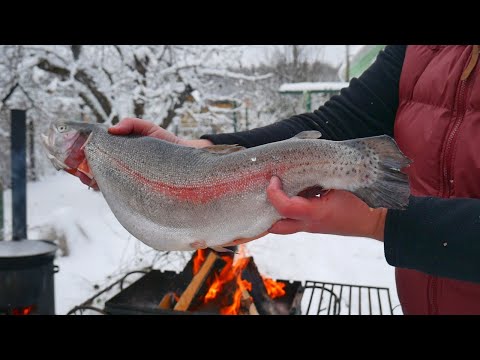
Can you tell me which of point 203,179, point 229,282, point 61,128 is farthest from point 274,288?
point 61,128

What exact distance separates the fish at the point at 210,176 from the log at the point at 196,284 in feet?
6.74

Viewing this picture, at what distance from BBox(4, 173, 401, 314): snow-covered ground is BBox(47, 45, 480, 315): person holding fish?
3.61 metres

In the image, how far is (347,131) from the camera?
243 centimetres

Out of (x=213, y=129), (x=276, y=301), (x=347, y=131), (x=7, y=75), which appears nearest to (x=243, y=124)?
(x=213, y=129)

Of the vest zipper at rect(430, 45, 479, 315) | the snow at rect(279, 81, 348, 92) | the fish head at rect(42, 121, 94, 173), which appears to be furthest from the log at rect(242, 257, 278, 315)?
the snow at rect(279, 81, 348, 92)

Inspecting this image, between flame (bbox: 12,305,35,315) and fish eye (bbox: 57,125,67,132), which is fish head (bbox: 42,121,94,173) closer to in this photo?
fish eye (bbox: 57,125,67,132)

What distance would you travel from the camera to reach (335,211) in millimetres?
1683

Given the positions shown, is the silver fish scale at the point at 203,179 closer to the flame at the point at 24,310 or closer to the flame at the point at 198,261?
the flame at the point at 198,261

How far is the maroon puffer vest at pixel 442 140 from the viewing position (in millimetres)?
1812

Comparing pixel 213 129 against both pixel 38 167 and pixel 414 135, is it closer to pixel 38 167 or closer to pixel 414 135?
pixel 38 167

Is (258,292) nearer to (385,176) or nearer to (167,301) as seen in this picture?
(167,301)

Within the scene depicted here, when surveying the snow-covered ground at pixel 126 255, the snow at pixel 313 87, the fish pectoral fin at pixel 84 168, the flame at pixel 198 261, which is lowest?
the snow-covered ground at pixel 126 255

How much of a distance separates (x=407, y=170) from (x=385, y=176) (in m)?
0.70

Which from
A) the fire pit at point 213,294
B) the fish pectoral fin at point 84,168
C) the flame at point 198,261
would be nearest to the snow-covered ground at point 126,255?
the fire pit at point 213,294
